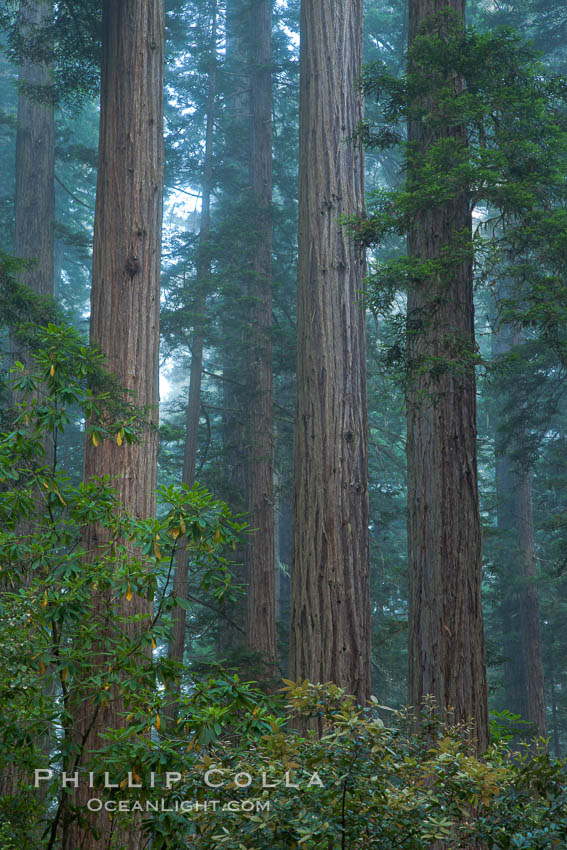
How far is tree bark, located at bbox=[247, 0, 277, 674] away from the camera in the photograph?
13914 millimetres

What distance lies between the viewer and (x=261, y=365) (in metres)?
15.6

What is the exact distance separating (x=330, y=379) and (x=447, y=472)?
1.48 m

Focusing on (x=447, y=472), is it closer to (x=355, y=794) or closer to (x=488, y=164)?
(x=488, y=164)

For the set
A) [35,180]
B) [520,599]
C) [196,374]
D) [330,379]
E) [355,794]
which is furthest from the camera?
[520,599]

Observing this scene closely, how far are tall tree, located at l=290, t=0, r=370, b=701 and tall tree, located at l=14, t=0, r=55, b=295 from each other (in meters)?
7.74

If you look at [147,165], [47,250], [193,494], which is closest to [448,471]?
[193,494]

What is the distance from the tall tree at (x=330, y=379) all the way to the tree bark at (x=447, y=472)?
0.57 meters

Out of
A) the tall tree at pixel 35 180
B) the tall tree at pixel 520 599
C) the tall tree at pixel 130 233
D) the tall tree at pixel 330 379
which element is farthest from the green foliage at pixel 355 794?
the tall tree at pixel 520 599

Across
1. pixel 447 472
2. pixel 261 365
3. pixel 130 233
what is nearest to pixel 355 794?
pixel 447 472

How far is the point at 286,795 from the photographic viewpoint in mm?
3289

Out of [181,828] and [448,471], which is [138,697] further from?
[448,471]

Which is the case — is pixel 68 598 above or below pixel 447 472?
below

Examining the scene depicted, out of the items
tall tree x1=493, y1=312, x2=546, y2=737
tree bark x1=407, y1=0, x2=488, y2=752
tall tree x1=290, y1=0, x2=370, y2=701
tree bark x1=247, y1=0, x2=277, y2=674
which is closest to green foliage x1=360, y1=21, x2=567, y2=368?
tree bark x1=407, y1=0, x2=488, y2=752

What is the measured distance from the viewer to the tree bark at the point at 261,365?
13914 millimetres
